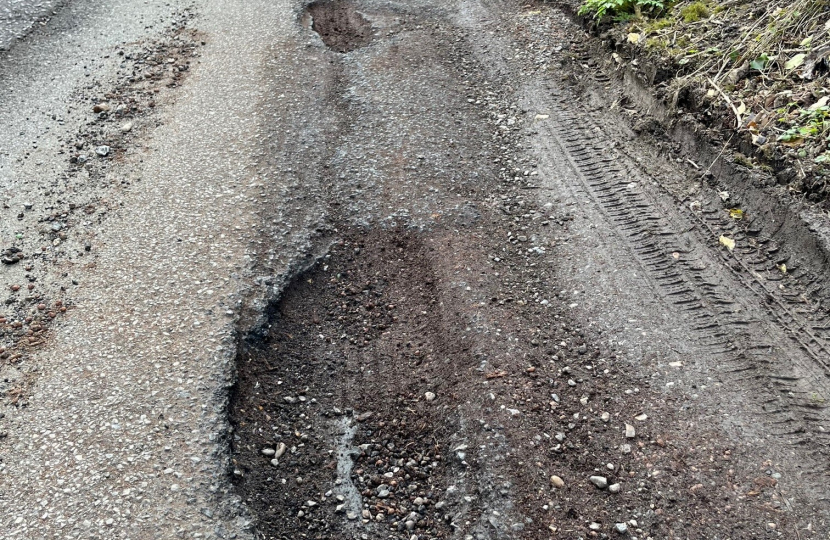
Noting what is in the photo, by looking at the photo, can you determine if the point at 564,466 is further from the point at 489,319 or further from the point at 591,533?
the point at 489,319

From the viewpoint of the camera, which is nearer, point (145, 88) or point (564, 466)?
point (564, 466)

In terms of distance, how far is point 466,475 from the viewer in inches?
105

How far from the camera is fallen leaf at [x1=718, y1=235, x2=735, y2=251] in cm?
352

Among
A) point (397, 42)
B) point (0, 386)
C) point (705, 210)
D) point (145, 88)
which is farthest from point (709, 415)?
point (145, 88)

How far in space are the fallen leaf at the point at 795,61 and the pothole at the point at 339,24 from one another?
3.44 meters

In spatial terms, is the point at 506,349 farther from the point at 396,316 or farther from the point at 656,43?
the point at 656,43

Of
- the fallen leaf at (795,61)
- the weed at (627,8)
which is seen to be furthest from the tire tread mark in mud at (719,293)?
the weed at (627,8)

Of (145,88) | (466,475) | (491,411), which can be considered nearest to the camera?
(466,475)

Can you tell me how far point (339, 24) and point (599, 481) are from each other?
500 centimetres

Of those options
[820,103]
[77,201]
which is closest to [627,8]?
[820,103]

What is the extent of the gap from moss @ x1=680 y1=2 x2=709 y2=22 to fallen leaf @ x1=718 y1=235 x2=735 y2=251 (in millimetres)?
2200

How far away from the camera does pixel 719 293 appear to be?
3.32 m

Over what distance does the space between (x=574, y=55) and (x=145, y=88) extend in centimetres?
363

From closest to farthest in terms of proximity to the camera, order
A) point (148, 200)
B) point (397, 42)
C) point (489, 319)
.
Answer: point (489, 319) → point (148, 200) → point (397, 42)
